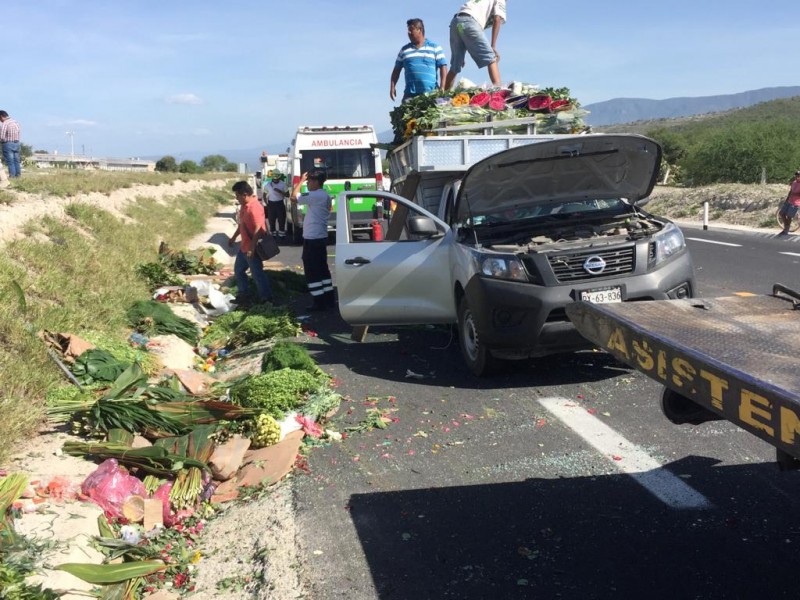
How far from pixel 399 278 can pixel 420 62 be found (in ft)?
15.6

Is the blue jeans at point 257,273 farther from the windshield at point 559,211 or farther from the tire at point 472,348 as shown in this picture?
the tire at point 472,348

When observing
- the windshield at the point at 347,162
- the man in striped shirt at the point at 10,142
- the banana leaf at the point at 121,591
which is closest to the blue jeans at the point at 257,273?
the banana leaf at the point at 121,591

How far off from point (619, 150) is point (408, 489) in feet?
11.7

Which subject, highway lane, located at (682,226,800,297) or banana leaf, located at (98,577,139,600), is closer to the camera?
banana leaf, located at (98,577,139,600)

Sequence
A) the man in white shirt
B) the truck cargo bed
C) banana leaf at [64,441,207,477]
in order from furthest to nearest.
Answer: the man in white shirt, banana leaf at [64,441,207,477], the truck cargo bed

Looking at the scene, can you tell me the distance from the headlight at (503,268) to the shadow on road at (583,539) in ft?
6.60

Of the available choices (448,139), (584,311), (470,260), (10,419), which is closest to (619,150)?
(470,260)

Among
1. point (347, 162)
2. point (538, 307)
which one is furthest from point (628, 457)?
point (347, 162)

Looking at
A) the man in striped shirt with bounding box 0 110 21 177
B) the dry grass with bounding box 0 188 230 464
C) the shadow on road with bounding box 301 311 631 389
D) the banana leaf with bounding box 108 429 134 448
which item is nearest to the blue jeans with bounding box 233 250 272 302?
the dry grass with bounding box 0 188 230 464

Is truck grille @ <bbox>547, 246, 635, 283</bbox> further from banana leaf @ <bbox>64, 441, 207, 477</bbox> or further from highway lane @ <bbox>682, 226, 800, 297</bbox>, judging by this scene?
highway lane @ <bbox>682, 226, 800, 297</bbox>

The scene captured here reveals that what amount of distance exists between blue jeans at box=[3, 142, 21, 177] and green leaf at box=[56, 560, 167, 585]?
58.4ft

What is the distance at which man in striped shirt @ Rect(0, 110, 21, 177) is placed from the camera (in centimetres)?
1792

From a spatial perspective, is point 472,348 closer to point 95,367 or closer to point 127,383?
point 127,383

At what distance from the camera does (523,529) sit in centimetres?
390
